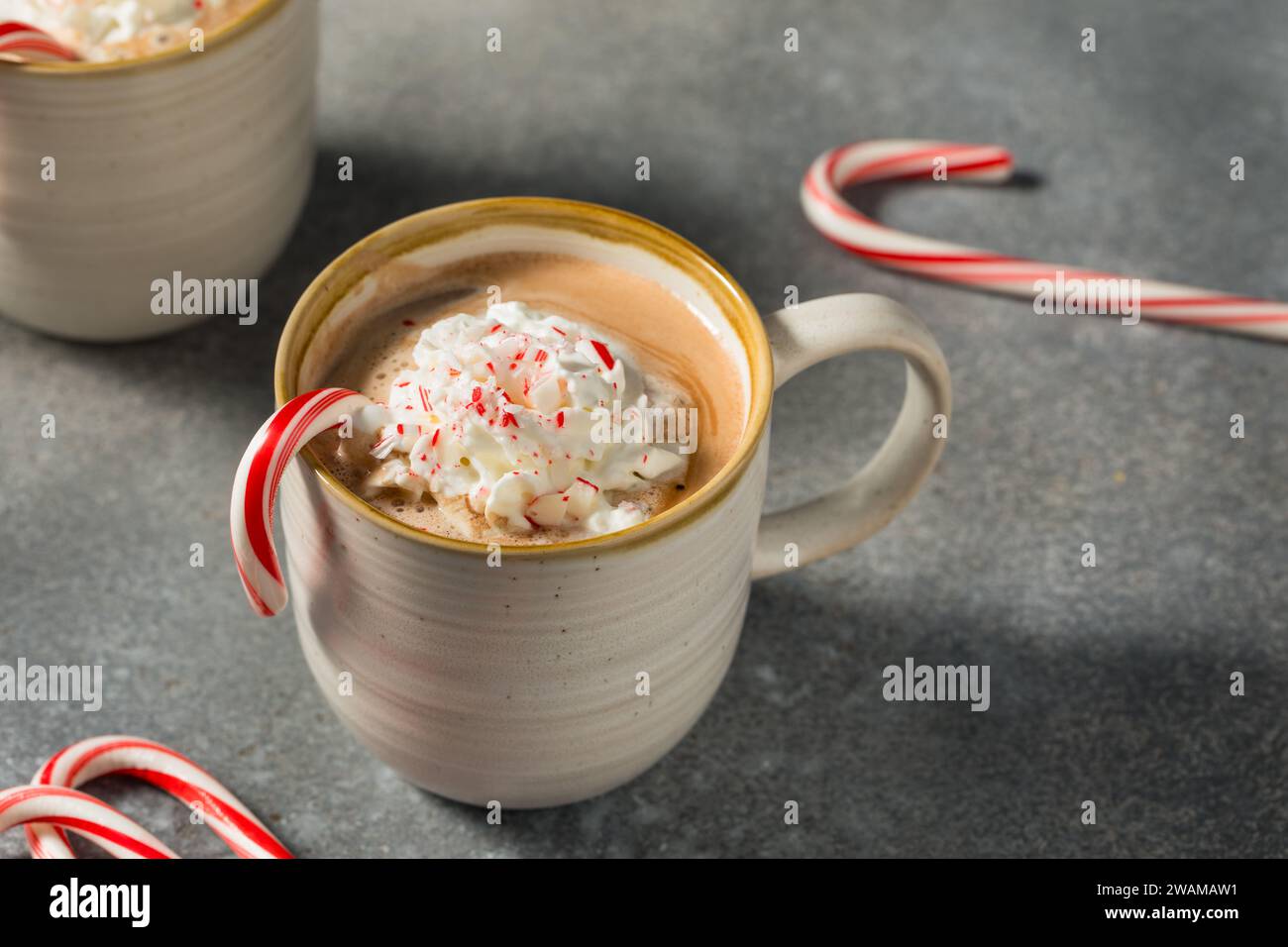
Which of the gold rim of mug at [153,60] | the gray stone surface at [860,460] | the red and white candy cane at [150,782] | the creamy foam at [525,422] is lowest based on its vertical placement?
the red and white candy cane at [150,782]

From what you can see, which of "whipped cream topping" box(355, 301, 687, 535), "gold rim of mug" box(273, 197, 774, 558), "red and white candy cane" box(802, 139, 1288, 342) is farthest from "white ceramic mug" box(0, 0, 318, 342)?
"red and white candy cane" box(802, 139, 1288, 342)

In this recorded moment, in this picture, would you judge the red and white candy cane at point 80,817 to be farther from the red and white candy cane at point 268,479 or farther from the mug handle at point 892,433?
the mug handle at point 892,433

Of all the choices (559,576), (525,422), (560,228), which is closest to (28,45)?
(560,228)

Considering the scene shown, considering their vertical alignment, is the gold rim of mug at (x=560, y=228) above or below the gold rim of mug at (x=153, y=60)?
below

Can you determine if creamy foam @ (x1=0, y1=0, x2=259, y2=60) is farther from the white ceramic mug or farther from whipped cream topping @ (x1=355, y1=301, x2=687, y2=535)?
whipped cream topping @ (x1=355, y1=301, x2=687, y2=535)

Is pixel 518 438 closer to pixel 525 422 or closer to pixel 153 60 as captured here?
pixel 525 422

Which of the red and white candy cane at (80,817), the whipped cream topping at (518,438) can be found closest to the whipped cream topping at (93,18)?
the whipped cream topping at (518,438)

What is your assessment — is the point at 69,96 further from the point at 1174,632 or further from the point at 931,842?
the point at 1174,632

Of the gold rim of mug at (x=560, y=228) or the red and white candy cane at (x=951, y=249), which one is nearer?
the gold rim of mug at (x=560, y=228)
